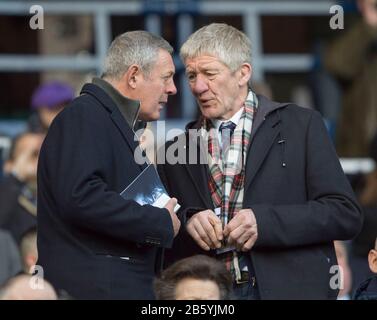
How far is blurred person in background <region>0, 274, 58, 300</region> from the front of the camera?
5527 mm

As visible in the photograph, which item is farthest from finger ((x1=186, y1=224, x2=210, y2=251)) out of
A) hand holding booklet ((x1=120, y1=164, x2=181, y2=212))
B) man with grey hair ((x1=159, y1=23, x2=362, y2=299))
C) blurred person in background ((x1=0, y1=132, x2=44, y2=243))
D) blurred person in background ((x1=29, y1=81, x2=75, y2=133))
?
blurred person in background ((x1=29, y1=81, x2=75, y2=133))

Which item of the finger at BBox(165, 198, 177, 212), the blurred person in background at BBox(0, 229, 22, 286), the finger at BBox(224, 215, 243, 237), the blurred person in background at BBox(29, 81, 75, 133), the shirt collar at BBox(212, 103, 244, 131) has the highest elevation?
the blurred person in background at BBox(29, 81, 75, 133)

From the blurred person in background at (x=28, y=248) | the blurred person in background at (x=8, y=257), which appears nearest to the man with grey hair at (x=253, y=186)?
the blurred person in background at (x=28, y=248)

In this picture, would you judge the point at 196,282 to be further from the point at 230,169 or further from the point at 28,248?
the point at 28,248

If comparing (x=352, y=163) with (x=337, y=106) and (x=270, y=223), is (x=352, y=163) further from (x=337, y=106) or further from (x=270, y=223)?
(x=270, y=223)

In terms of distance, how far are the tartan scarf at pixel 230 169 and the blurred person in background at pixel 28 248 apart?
1.85 metres

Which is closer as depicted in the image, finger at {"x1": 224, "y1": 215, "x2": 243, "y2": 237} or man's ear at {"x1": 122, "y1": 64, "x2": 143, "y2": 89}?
finger at {"x1": 224, "y1": 215, "x2": 243, "y2": 237}

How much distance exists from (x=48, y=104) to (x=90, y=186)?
11.3 feet

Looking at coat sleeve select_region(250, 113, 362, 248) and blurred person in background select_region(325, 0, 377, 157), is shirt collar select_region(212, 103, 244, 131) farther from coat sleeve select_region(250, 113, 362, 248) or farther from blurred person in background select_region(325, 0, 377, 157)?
blurred person in background select_region(325, 0, 377, 157)

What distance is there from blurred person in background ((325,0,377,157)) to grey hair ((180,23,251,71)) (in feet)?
11.5

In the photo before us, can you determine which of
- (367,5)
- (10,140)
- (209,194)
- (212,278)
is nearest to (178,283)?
(212,278)

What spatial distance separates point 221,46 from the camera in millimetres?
6332
